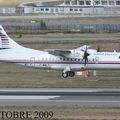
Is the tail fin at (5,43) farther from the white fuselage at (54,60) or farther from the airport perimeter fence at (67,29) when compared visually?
the airport perimeter fence at (67,29)

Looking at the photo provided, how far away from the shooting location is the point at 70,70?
65.4 meters

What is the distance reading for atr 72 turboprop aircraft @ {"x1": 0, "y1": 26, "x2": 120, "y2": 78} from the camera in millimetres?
65312

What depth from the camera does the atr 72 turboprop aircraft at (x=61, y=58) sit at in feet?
214

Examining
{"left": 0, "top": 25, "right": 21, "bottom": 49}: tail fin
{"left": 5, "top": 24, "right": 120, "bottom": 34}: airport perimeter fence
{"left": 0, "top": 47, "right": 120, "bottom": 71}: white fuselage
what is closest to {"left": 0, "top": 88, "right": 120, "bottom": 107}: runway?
{"left": 0, "top": 47, "right": 120, "bottom": 71}: white fuselage

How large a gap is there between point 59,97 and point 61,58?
2015cm

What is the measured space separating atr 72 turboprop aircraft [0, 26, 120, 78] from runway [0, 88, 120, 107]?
13.0 metres

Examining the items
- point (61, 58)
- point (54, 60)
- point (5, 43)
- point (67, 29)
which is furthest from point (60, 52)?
point (67, 29)

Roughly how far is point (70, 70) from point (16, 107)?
80.1ft

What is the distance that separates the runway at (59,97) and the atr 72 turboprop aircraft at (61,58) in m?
13.0

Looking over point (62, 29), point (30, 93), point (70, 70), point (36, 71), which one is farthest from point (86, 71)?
A: point (62, 29)

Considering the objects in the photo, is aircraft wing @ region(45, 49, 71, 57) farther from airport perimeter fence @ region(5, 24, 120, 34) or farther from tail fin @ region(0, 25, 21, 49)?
airport perimeter fence @ region(5, 24, 120, 34)

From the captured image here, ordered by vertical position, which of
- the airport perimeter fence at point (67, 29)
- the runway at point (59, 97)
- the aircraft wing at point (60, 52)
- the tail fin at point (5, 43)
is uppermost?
the airport perimeter fence at point (67, 29)

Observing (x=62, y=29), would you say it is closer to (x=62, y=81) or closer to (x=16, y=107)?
(x=62, y=81)

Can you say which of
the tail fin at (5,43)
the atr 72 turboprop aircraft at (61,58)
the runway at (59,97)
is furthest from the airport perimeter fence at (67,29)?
the runway at (59,97)
